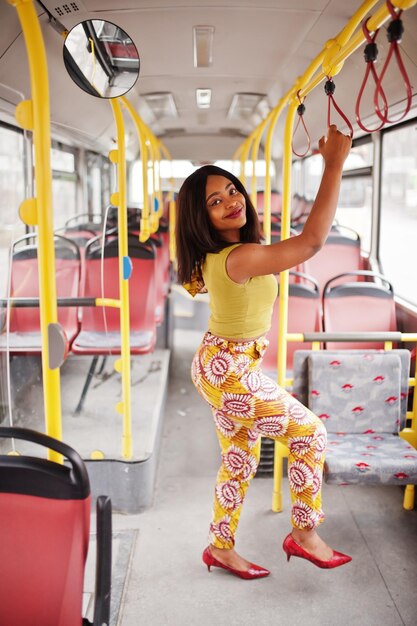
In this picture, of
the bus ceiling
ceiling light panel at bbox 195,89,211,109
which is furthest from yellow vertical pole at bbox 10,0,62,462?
ceiling light panel at bbox 195,89,211,109

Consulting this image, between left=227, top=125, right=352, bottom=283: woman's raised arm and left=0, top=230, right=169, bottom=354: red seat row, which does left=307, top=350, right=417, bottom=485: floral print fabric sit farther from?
left=0, top=230, right=169, bottom=354: red seat row

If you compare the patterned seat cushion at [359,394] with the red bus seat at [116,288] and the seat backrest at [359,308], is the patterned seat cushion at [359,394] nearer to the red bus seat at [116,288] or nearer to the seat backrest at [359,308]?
the seat backrest at [359,308]

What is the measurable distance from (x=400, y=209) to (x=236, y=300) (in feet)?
10.4

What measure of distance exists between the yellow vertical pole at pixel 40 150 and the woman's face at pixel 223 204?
0.61 m

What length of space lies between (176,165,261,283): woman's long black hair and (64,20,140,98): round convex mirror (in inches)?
29.7

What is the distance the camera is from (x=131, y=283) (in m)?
4.57

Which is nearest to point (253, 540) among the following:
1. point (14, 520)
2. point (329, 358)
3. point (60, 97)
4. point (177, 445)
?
point (329, 358)

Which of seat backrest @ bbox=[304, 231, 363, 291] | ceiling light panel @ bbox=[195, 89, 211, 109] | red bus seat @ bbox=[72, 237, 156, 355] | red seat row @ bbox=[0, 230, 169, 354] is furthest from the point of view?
seat backrest @ bbox=[304, 231, 363, 291]

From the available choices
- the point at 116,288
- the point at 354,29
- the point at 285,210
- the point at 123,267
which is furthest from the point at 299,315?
the point at 354,29

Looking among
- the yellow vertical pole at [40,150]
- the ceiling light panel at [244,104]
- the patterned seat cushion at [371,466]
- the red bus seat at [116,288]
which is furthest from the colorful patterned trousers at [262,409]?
the ceiling light panel at [244,104]

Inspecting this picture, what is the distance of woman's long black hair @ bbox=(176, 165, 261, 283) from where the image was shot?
2078mm

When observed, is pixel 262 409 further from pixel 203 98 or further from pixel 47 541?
pixel 203 98

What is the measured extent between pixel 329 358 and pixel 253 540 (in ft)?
3.19

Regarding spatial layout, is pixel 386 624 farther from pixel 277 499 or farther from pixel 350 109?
pixel 350 109
